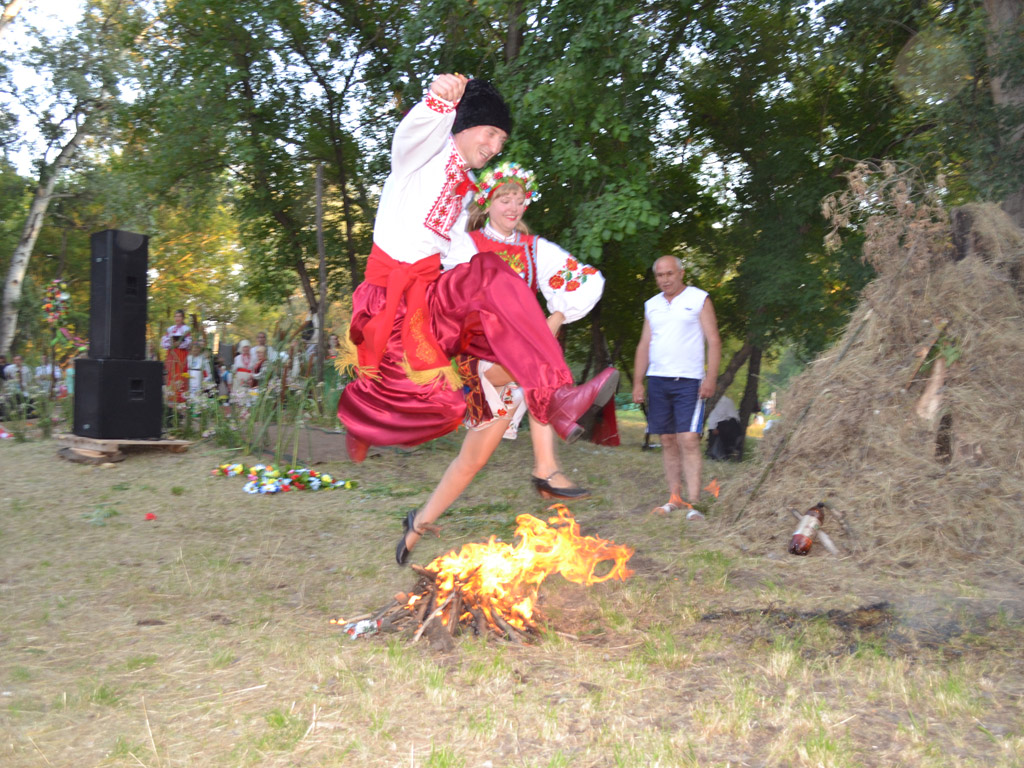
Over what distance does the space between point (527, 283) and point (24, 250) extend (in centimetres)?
1881

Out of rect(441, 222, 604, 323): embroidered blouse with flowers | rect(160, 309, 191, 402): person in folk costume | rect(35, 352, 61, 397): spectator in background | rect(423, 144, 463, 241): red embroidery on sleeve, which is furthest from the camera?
rect(35, 352, 61, 397): spectator in background

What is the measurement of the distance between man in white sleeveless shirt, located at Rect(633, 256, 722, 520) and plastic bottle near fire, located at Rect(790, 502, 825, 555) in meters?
1.23

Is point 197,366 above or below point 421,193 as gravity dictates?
below

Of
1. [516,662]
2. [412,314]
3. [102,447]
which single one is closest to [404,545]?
[516,662]

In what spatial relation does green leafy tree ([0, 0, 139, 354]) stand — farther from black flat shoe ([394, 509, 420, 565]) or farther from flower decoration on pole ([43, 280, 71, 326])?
black flat shoe ([394, 509, 420, 565])

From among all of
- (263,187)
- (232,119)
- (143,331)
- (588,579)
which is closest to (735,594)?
(588,579)

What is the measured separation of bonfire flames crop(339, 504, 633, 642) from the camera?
3.37 meters

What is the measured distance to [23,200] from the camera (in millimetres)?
23500

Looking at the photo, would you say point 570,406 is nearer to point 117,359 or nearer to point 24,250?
point 117,359

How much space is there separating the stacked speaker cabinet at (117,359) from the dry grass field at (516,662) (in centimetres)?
276

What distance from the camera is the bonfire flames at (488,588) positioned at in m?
3.37

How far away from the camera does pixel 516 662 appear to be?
10.1 feet

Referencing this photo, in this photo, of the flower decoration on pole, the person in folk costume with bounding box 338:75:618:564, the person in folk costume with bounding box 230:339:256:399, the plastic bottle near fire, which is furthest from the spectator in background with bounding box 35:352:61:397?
the plastic bottle near fire

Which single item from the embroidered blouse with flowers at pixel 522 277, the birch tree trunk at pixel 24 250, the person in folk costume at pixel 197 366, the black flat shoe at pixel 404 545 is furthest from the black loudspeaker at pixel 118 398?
the birch tree trunk at pixel 24 250
